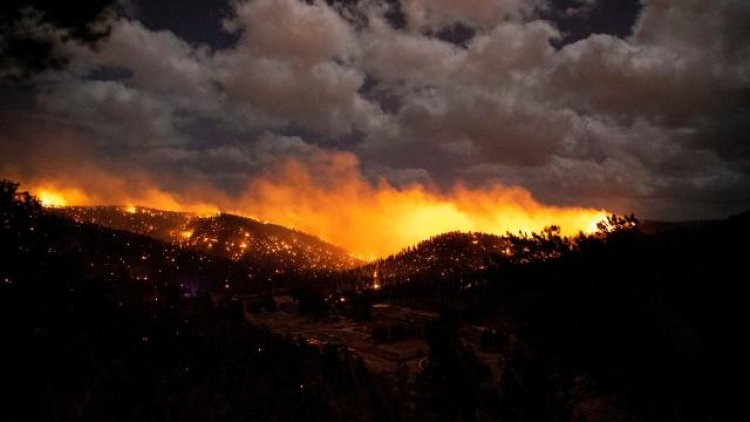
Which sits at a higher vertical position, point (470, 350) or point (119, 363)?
point (470, 350)

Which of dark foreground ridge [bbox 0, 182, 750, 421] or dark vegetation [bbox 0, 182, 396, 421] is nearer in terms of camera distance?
dark foreground ridge [bbox 0, 182, 750, 421]

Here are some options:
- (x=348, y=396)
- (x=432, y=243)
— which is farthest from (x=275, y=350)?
(x=432, y=243)

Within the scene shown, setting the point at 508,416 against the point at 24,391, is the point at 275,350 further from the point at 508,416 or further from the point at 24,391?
the point at 508,416

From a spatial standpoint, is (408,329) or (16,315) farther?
(408,329)

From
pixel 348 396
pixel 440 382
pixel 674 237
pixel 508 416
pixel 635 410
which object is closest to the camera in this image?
pixel 635 410

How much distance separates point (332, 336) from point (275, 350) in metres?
16.9

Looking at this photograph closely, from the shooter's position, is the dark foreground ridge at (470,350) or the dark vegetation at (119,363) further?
the dark vegetation at (119,363)

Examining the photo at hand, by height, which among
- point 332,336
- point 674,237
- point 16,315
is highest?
point 674,237

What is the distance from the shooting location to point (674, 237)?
26.9 feet

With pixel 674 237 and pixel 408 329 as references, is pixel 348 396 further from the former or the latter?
pixel 408 329

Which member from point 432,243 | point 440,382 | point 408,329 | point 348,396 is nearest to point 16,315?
point 348,396

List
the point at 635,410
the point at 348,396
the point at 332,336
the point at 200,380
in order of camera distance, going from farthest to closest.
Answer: the point at 332,336 < the point at 348,396 < the point at 200,380 < the point at 635,410

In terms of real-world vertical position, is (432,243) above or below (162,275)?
above

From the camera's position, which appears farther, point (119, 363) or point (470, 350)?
point (119, 363)
